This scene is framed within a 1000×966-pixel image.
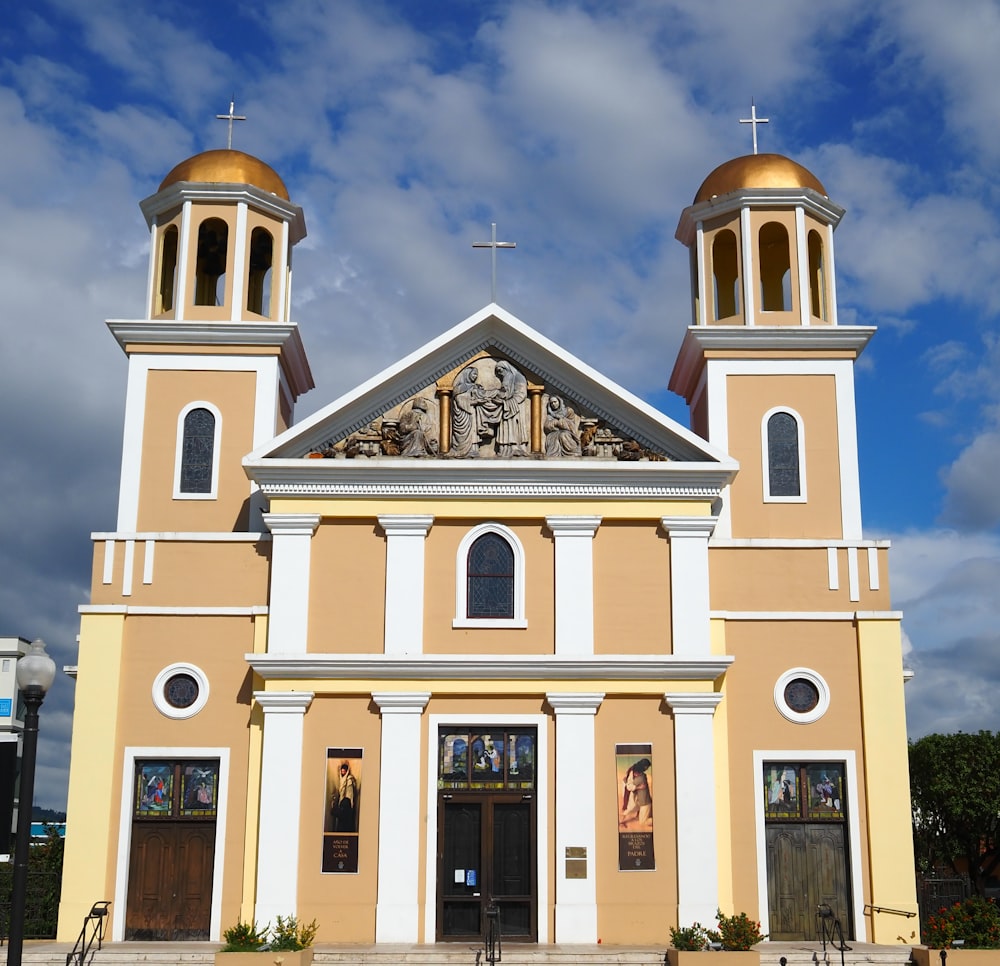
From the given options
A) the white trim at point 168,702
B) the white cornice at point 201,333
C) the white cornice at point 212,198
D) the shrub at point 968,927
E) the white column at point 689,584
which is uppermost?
the white cornice at point 212,198

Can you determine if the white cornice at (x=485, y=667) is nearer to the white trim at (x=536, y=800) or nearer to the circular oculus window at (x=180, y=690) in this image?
the white trim at (x=536, y=800)

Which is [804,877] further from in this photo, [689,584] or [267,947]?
[267,947]

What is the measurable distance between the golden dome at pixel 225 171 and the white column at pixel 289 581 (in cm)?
764

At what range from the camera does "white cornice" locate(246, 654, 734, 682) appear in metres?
24.0

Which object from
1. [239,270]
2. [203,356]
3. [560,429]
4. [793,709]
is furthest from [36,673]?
[793,709]

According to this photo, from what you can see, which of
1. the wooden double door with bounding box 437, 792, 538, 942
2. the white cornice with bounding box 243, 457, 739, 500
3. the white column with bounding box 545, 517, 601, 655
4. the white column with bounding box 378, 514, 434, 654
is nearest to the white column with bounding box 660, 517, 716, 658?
the white cornice with bounding box 243, 457, 739, 500

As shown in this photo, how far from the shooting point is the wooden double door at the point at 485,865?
76.8 ft

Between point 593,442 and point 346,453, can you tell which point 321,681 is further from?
point 593,442

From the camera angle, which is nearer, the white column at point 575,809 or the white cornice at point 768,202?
the white column at point 575,809

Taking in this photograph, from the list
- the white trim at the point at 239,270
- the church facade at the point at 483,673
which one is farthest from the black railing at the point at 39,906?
the white trim at the point at 239,270

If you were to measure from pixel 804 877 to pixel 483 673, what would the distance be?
6.92 meters

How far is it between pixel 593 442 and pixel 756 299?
5.29m

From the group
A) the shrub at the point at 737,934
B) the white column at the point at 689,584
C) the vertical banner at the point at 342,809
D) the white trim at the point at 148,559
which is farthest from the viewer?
the white trim at the point at 148,559

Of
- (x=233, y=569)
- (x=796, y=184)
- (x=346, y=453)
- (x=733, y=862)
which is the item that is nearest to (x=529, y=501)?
(x=346, y=453)
